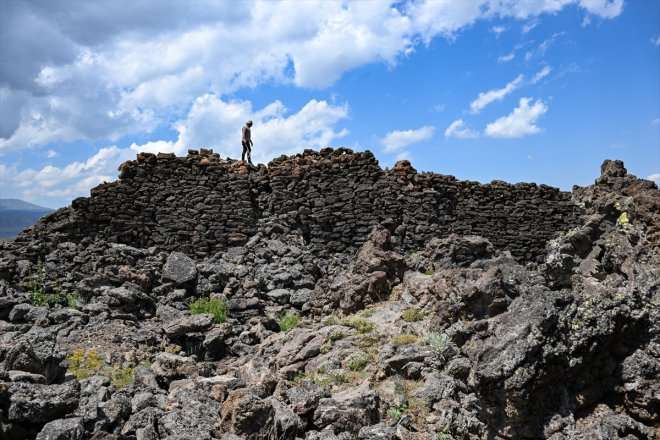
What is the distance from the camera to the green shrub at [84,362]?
9.64 m

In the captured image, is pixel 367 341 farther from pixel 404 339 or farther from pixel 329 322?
pixel 329 322

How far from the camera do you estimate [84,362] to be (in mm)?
10016

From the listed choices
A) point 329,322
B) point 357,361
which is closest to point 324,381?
point 357,361

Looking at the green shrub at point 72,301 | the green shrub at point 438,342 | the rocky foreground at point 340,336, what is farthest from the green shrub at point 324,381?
the green shrub at point 72,301

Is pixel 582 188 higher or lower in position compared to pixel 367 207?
higher

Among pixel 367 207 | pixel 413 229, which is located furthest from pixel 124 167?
pixel 413 229

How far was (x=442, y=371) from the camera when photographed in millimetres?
8305

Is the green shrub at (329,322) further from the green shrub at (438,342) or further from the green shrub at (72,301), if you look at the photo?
the green shrub at (72,301)

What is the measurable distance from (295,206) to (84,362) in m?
6.50

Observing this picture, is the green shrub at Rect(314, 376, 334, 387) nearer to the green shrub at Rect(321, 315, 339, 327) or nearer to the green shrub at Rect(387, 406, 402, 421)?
the green shrub at Rect(387, 406, 402, 421)

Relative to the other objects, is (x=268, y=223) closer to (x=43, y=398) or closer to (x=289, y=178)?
(x=289, y=178)

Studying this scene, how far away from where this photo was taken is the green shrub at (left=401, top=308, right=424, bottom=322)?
1048cm

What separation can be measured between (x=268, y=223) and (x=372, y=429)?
8426 millimetres

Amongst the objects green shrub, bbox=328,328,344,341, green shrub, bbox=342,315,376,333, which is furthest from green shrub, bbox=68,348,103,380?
green shrub, bbox=342,315,376,333
